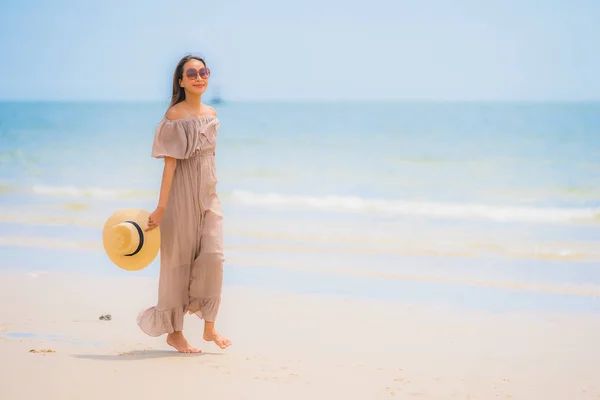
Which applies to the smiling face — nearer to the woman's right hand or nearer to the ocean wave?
the woman's right hand

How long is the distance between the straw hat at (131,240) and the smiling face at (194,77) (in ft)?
2.04

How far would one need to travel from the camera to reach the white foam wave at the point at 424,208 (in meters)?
10.6

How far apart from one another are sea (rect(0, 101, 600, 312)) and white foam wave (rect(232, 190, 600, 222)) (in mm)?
30

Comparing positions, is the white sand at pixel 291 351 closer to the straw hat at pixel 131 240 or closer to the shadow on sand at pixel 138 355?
the shadow on sand at pixel 138 355

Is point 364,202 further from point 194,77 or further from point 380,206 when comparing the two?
point 194,77

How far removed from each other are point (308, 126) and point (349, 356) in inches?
885

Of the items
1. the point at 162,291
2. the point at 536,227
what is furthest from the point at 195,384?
the point at 536,227

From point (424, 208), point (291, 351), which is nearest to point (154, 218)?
point (291, 351)

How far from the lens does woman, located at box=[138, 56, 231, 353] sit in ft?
13.5

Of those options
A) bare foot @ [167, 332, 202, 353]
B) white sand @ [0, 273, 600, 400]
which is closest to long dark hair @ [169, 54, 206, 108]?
bare foot @ [167, 332, 202, 353]

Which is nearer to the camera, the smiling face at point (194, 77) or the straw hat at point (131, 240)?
the straw hat at point (131, 240)

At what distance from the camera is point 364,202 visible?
39.5ft

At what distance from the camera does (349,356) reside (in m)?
4.42

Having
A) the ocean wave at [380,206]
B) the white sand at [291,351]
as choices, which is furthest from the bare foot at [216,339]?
the ocean wave at [380,206]
